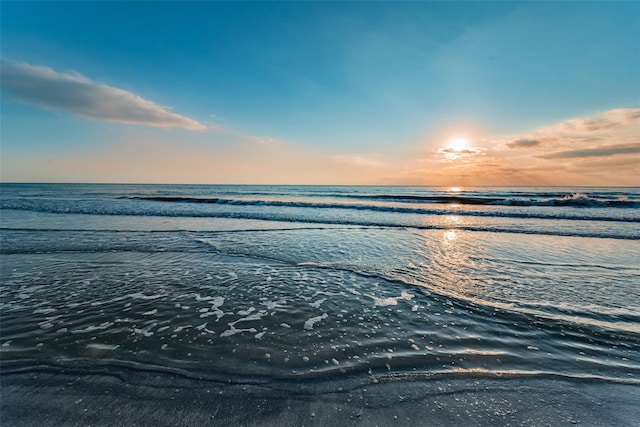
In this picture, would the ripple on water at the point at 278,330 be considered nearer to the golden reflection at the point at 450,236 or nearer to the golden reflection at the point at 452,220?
the golden reflection at the point at 450,236

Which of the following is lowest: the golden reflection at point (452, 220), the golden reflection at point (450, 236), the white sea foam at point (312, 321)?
the white sea foam at point (312, 321)

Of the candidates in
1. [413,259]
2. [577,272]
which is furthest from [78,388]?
[577,272]

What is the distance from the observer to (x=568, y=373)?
370 cm

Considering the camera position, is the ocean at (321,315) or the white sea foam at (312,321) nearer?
the ocean at (321,315)

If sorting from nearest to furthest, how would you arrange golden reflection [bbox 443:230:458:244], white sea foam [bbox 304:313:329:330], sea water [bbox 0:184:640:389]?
sea water [bbox 0:184:640:389] → white sea foam [bbox 304:313:329:330] → golden reflection [bbox 443:230:458:244]

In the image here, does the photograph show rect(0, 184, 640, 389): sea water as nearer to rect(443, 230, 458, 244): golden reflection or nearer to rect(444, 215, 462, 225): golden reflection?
rect(443, 230, 458, 244): golden reflection

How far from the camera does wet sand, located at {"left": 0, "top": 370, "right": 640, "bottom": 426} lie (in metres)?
2.88

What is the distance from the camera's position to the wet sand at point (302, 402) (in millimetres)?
2879

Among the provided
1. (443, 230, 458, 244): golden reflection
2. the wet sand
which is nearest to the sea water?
the wet sand

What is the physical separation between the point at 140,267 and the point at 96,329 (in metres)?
4.12

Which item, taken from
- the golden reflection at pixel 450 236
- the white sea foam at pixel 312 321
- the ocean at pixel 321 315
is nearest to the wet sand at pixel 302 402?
the ocean at pixel 321 315

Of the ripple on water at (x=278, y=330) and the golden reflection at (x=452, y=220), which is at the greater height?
the golden reflection at (x=452, y=220)

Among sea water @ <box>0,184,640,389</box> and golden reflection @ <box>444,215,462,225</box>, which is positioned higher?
golden reflection @ <box>444,215,462,225</box>

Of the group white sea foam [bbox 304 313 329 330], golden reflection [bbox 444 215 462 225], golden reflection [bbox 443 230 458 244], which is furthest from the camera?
golden reflection [bbox 444 215 462 225]
